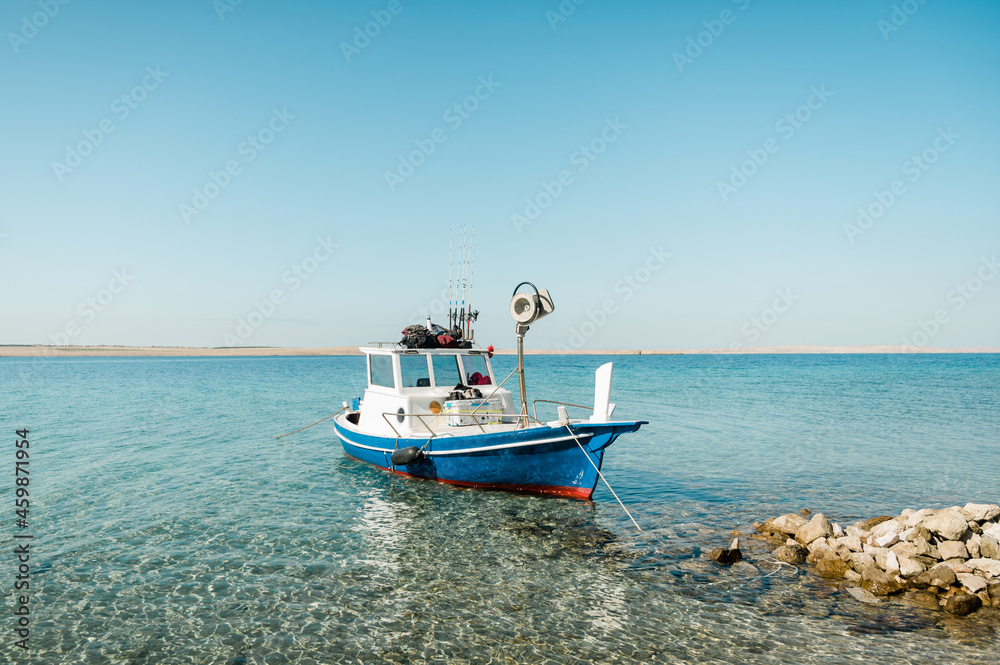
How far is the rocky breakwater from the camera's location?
803 cm

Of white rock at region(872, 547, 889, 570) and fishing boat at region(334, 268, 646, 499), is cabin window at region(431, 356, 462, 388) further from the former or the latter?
white rock at region(872, 547, 889, 570)

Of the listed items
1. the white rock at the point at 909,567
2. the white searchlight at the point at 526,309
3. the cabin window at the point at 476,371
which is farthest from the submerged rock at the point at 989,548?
the cabin window at the point at 476,371

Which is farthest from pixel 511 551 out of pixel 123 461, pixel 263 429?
pixel 263 429

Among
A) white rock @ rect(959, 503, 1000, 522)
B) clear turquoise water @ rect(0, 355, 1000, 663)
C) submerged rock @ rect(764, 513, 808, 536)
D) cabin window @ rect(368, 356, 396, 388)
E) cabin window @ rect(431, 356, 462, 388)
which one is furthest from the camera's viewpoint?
cabin window @ rect(368, 356, 396, 388)

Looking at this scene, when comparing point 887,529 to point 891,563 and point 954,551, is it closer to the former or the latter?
point 954,551

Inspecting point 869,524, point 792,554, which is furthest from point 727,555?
point 869,524

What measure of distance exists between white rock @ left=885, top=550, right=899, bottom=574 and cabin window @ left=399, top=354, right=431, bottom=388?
1130 centimetres

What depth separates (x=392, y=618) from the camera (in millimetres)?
7406

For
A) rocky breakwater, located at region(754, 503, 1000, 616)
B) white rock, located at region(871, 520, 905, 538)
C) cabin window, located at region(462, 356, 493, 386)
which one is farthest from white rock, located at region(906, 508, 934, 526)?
cabin window, located at region(462, 356, 493, 386)

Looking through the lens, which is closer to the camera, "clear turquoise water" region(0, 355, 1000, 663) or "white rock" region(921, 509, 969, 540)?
"clear turquoise water" region(0, 355, 1000, 663)

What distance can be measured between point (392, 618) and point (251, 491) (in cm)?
857

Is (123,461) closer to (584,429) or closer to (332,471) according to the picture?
(332,471)

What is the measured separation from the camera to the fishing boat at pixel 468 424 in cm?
1240

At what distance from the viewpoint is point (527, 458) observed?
12.9 meters
